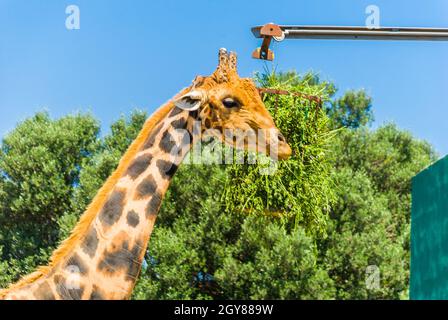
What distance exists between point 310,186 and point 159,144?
1.58 meters

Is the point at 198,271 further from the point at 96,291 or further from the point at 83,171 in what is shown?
the point at 96,291

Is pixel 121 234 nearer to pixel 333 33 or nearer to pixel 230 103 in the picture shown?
pixel 230 103

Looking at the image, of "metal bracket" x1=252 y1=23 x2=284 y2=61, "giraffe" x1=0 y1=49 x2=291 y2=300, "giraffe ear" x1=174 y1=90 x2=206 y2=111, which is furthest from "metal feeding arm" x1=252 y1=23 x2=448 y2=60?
"giraffe ear" x1=174 y1=90 x2=206 y2=111

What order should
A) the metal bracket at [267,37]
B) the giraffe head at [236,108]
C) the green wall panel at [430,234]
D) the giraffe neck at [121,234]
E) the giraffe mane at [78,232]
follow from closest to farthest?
the giraffe neck at [121,234] → the giraffe mane at [78,232] → the giraffe head at [236,108] → the metal bracket at [267,37] → the green wall panel at [430,234]

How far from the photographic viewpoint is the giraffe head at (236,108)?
4797mm

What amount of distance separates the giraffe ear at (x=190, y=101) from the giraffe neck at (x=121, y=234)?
0.18 meters

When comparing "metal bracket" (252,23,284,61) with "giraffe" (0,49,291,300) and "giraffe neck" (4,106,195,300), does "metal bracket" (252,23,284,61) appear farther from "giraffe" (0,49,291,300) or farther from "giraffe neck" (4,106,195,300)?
"giraffe neck" (4,106,195,300)

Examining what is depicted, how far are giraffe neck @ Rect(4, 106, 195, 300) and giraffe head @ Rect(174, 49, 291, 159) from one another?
18 cm

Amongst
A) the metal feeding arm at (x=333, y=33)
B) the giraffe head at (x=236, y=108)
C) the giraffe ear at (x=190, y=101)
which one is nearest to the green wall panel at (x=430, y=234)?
the metal feeding arm at (x=333, y=33)

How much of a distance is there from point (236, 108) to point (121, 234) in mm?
1130

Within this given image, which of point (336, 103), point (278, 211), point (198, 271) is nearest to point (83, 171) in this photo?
point (198, 271)

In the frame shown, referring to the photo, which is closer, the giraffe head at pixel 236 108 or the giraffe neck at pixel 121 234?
the giraffe neck at pixel 121 234

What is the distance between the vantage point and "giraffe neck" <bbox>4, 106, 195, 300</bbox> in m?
4.46

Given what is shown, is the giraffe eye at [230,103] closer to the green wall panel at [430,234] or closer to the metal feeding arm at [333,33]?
the metal feeding arm at [333,33]
